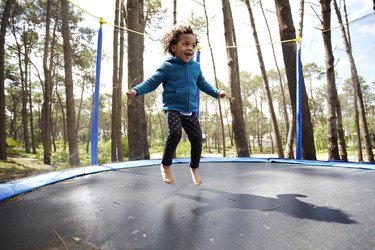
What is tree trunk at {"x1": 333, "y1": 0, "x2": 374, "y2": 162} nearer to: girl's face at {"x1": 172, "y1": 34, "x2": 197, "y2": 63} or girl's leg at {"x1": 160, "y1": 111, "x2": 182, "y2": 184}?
girl's face at {"x1": 172, "y1": 34, "x2": 197, "y2": 63}

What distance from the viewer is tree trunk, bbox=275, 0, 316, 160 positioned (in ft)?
9.91

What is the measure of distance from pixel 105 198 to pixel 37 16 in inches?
154

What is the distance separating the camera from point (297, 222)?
2.70 feet

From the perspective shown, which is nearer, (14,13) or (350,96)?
(14,13)

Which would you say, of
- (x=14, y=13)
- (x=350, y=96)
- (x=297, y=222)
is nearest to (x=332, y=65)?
(x=350, y=96)

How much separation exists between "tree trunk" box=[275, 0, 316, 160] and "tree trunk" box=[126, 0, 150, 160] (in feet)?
6.16

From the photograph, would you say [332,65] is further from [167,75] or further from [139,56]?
[167,75]

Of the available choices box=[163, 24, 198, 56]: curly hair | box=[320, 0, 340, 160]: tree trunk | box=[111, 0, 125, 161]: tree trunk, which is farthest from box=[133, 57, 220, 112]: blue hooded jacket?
box=[111, 0, 125, 161]: tree trunk

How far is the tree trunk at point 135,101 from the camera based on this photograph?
303 centimetres

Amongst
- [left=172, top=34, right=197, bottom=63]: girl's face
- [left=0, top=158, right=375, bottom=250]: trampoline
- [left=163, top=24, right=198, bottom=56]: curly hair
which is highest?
[left=163, top=24, right=198, bottom=56]: curly hair

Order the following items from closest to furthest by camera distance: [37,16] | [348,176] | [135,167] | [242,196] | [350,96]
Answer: [242,196], [348,176], [135,167], [37,16], [350,96]

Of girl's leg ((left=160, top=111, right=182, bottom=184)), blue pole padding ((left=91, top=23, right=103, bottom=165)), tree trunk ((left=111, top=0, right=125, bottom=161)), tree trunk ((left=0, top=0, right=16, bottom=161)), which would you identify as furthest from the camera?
tree trunk ((left=111, top=0, right=125, bottom=161))

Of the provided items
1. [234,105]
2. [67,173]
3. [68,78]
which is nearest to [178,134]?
[67,173]

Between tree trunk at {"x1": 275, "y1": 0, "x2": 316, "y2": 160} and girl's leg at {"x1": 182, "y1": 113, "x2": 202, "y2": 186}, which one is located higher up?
tree trunk at {"x1": 275, "y1": 0, "x2": 316, "y2": 160}
